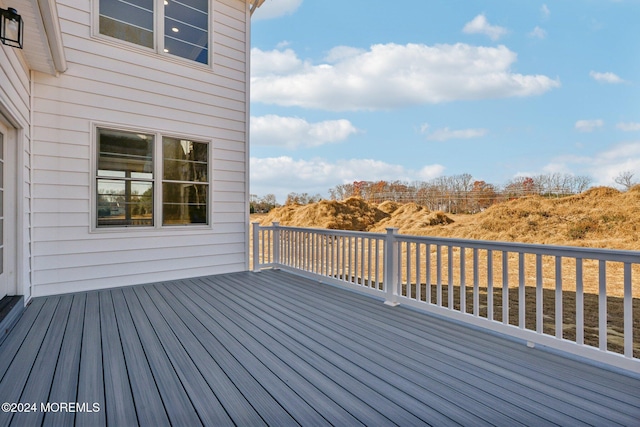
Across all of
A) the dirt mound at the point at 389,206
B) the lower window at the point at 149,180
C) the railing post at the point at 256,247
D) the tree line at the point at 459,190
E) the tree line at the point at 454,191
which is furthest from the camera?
the dirt mound at the point at 389,206

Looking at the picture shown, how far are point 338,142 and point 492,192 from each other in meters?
7.79

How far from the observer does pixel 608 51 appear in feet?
35.8

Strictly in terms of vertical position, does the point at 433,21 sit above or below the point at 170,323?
above

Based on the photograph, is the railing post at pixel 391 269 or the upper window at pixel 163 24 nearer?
the railing post at pixel 391 269

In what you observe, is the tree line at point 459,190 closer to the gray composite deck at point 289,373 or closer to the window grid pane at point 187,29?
the window grid pane at point 187,29

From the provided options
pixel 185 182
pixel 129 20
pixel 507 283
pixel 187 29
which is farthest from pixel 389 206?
pixel 507 283

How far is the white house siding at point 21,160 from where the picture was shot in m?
2.99

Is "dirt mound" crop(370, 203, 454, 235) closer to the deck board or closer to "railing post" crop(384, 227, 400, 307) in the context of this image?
"railing post" crop(384, 227, 400, 307)

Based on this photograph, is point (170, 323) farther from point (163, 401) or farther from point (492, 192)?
point (492, 192)

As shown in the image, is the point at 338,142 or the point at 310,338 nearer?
Result: the point at 310,338

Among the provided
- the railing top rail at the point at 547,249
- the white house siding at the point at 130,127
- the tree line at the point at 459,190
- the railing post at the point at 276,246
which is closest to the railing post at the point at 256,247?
the white house siding at the point at 130,127

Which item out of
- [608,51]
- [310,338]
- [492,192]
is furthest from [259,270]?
[608,51]

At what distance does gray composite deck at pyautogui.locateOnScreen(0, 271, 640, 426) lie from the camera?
1610mm

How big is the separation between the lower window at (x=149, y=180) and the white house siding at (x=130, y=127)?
123 mm
